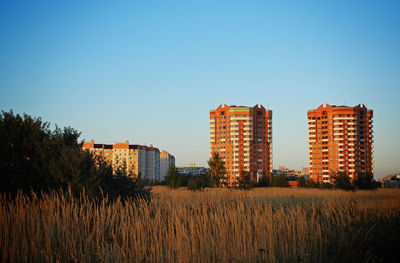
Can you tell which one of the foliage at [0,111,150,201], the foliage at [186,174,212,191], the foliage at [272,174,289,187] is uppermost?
the foliage at [0,111,150,201]

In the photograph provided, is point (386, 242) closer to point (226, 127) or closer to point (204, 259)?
point (204, 259)

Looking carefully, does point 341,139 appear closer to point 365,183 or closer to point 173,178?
point 365,183

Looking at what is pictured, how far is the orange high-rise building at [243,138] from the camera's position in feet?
348

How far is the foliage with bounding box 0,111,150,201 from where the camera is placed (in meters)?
10.7

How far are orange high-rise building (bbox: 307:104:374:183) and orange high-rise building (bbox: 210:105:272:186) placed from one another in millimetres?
14820

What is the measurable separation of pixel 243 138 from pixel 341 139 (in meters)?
29.3

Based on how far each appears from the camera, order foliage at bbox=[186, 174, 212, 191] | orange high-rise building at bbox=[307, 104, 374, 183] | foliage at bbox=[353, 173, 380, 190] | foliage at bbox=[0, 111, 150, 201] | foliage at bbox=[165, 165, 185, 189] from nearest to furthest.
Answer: foliage at bbox=[0, 111, 150, 201] → foliage at bbox=[186, 174, 212, 191] → foliage at bbox=[353, 173, 380, 190] → foliage at bbox=[165, 165, 185, 189] → orange high-rise building at bbox=[307, 104, 374, 183]

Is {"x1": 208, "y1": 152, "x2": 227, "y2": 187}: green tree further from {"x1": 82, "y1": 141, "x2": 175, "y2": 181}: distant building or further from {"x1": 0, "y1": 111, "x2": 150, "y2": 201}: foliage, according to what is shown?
{"x1": 82, "y1": 141, "x2": 175, "y2": 181}: distant building

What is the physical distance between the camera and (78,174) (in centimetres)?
1062

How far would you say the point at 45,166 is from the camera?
10953 millimetres

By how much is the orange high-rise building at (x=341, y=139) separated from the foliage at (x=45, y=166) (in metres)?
93.8

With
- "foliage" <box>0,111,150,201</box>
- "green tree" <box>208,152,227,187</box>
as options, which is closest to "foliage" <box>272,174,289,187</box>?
"green tree" <box>208,152,227,187</box>

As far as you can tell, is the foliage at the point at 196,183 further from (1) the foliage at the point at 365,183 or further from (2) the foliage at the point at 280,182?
(2) the foliage at the point at 280,182

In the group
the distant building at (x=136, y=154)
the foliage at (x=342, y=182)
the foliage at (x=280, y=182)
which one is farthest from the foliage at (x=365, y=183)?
the distant building at (x=136, y=154)
